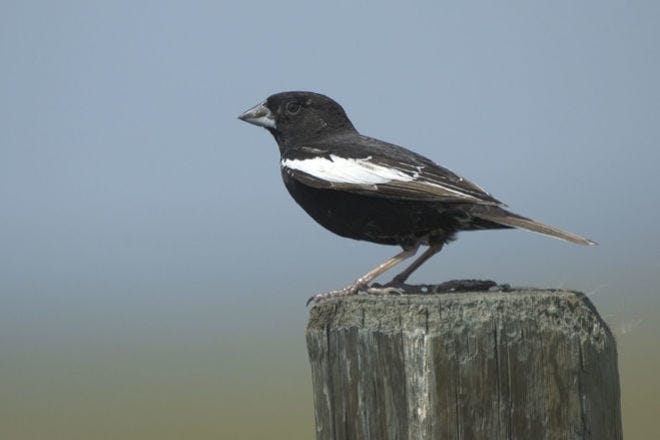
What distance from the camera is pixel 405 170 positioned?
5.36 m

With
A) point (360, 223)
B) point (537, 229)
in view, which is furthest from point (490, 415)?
point (360, 223)

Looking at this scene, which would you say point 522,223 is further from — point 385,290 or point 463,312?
point 463,312

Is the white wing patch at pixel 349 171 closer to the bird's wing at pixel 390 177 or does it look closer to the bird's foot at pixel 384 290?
the bird's wing at pixel 390 177

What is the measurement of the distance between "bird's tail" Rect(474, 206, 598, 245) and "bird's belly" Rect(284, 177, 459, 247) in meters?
0.24

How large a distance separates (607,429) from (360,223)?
2377mm

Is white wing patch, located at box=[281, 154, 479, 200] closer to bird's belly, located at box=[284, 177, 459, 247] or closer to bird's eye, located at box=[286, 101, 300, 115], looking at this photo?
bird's belly, located at box=[284, 177, 459, 247]

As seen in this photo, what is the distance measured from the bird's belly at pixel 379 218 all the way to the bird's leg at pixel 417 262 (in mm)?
98

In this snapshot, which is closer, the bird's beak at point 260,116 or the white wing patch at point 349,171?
the white wing patch at point 349,171

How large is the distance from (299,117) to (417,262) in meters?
1.80

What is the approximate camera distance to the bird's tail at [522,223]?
461 centimetres

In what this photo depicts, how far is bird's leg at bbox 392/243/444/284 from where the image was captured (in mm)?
5297

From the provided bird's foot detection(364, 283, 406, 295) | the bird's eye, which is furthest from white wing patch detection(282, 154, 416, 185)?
the bird's eye

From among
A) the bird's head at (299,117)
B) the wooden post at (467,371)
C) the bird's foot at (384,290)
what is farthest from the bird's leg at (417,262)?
the wooden post at (467,371)

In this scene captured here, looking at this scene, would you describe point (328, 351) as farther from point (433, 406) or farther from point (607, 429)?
point (607, 429)
